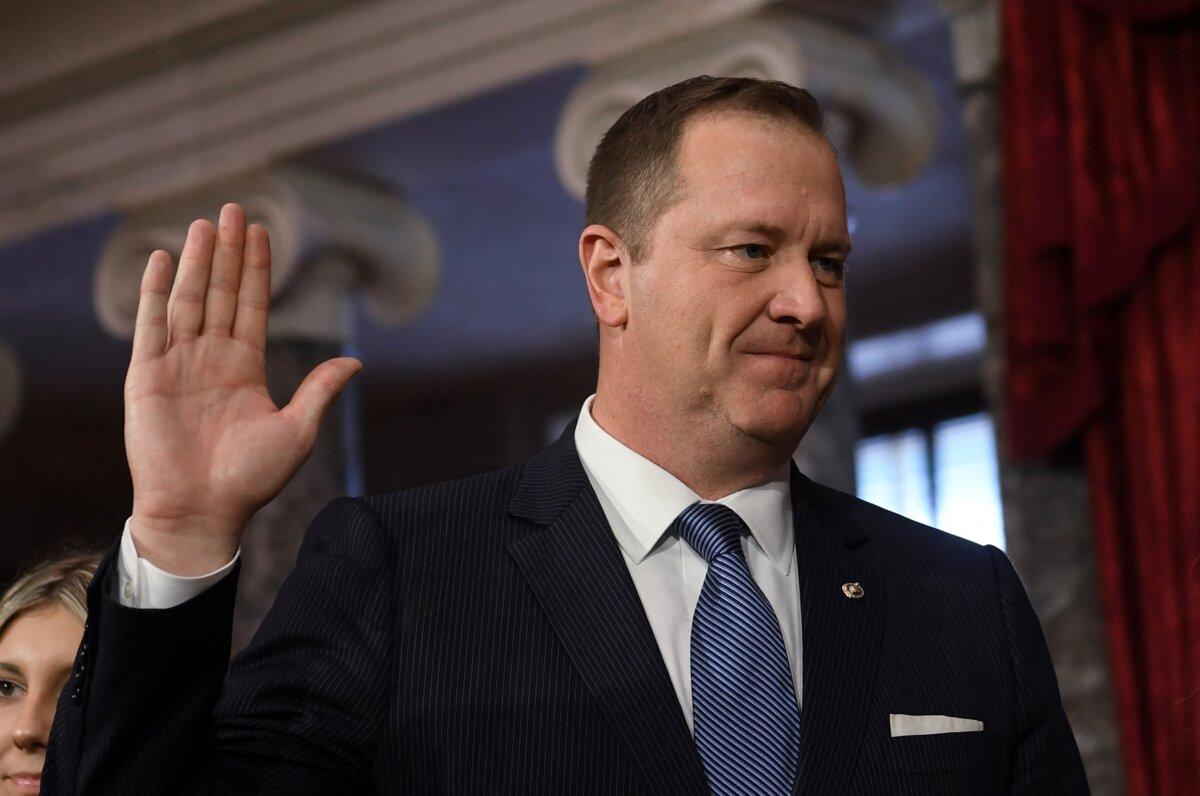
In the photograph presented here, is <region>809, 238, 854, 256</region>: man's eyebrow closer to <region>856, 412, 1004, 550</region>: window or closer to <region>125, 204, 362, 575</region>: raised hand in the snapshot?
<region>125, 204, 362, 575</region>: raised hand

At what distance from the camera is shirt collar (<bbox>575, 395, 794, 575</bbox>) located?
2.02 m

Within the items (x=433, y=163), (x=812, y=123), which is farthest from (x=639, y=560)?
(x=433, y=163)

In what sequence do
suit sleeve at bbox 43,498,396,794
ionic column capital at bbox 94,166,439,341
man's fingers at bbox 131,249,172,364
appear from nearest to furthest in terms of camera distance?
suit sleeve at bbox 43,498,396,794, man's fingers at bbox 131,249,172,364, ionic column capital at bbox 94,166,439,341

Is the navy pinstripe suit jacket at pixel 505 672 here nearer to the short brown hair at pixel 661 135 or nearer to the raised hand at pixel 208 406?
the raised hand at pixel 208 406

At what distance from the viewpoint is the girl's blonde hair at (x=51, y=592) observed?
2803 mm

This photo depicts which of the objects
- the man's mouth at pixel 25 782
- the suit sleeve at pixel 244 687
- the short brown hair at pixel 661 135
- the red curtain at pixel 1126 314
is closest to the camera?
the suit sleeve at pixel 244 687

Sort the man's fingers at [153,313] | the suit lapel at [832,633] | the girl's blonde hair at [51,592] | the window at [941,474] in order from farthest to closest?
1. the window at [941,474]
2. the girl's blonde hair at [51,592]
3. the suit lapel at [832,633]
4. the man's fingers at [153,313]

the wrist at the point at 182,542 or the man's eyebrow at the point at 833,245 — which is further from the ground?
the man's eyebrow at the point at 833,245

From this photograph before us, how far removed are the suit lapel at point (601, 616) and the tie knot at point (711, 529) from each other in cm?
9

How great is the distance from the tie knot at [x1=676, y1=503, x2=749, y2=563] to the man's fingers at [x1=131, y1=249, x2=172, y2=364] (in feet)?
2.13

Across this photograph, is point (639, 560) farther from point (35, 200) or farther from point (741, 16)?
point (35, 200)

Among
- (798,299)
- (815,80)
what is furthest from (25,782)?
(815,80)

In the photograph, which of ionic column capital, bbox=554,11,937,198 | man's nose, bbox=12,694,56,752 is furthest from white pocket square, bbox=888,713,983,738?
ionic column capital, bbox=554,11,937,198

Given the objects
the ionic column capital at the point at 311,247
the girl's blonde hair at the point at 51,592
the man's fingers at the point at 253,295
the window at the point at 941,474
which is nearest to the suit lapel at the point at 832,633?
the man's fingers at the point at 253,295
